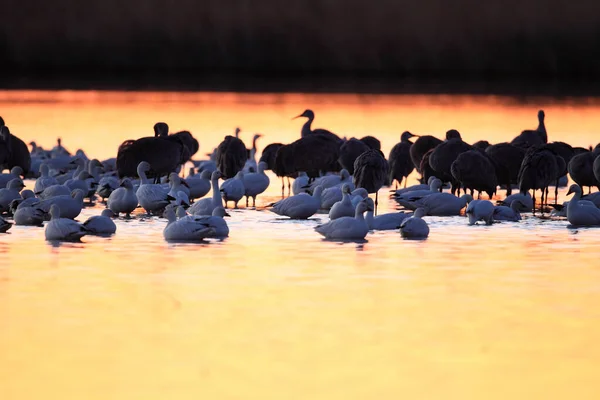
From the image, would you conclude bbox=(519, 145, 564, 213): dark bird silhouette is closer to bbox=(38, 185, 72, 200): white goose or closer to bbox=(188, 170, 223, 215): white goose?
bbox=(188, 170, 223, 215): white goose

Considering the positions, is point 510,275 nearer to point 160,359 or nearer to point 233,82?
point 160,359

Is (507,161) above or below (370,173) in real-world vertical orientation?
above

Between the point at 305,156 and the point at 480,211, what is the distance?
6922 millimetres

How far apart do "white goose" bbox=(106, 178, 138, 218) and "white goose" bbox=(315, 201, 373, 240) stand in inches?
129

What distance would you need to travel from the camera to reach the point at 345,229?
16.9m

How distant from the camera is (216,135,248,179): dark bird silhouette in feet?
83.1

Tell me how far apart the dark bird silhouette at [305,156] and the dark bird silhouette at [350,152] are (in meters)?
0.73

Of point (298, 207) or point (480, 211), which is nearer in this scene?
point (480, 211)

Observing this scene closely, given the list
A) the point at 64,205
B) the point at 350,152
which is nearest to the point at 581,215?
the point at 64,205

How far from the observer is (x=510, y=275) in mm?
14172

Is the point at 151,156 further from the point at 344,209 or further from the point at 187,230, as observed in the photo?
the point at 187,230

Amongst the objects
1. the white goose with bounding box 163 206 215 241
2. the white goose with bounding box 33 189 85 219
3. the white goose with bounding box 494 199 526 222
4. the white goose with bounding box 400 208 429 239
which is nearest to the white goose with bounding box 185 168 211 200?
the white goose with bounding box 33 189 85 219

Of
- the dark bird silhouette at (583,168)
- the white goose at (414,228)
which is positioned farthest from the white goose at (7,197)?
the dark bird silhouette at (583,168)

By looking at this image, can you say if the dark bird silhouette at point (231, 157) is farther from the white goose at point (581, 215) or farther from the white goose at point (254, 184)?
the white goose at point (581, 215)
